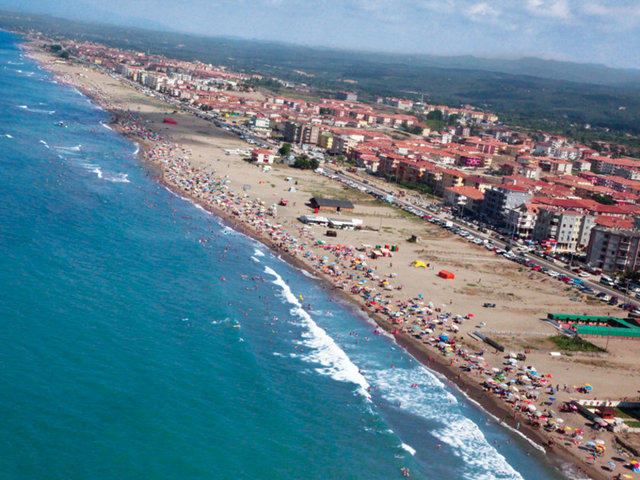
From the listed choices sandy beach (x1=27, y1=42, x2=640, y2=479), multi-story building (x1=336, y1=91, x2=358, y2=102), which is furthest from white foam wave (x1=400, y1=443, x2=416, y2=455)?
multi-story building (x1=336, y1=91, x2=358, y2=102)

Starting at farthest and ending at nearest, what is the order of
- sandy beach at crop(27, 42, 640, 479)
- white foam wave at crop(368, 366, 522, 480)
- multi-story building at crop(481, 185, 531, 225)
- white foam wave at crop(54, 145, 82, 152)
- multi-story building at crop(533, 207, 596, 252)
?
white foam wave at crop(54, 145, 82, 152)
multi-story building at crop(481, 185, 531, 225)
multi-story building at crop(533, 207, 596, 252)
sandy beach at crop(27, 42, 640, 479)
white foam wave at crop(368, 366, 522, 480)

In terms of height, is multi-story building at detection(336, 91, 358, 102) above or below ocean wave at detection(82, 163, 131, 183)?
above

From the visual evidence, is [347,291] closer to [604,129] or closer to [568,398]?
[568,398]

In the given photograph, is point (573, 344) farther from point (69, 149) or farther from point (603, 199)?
point (69, 149)

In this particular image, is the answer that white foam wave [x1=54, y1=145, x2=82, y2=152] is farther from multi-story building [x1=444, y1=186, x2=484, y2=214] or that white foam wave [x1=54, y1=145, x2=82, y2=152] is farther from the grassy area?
the grassy area

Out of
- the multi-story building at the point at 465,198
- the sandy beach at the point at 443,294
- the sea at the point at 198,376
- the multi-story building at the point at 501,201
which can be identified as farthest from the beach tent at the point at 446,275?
the multi-story building at the point at 465,198

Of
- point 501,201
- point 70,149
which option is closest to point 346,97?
point 70,149

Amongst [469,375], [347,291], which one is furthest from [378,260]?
[469,375]
